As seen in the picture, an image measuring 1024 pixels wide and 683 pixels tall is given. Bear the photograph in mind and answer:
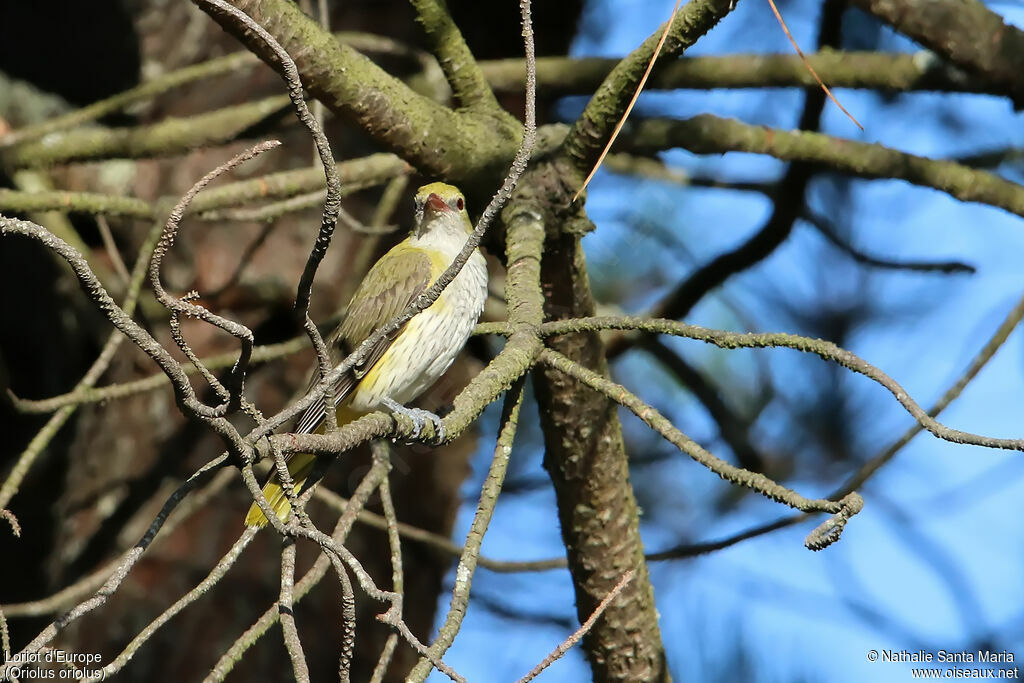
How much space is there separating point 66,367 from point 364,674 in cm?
186

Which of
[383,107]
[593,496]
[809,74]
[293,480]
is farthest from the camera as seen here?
[809,74]

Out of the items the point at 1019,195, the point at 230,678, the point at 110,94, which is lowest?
the point at 230,678

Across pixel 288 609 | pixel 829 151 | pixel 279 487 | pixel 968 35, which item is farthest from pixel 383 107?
pixel 968 35

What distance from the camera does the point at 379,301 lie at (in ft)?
11.5

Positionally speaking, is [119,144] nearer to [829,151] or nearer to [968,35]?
[829,151]

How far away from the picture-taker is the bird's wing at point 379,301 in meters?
3.43

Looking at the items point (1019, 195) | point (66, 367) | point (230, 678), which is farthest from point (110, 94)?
point (1019, 195)

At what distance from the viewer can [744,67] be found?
3.73m

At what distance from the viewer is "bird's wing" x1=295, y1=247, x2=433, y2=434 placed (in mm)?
3430

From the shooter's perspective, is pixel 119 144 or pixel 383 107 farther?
pixel 119 144

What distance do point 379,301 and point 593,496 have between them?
1.09m

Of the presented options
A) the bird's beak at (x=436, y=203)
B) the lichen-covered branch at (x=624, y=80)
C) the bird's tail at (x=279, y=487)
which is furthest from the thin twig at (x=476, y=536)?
the bird's beak at (x=436, y=203)

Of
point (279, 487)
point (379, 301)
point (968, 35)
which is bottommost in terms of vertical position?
point (279, 487)

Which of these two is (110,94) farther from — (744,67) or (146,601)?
(744,67)
